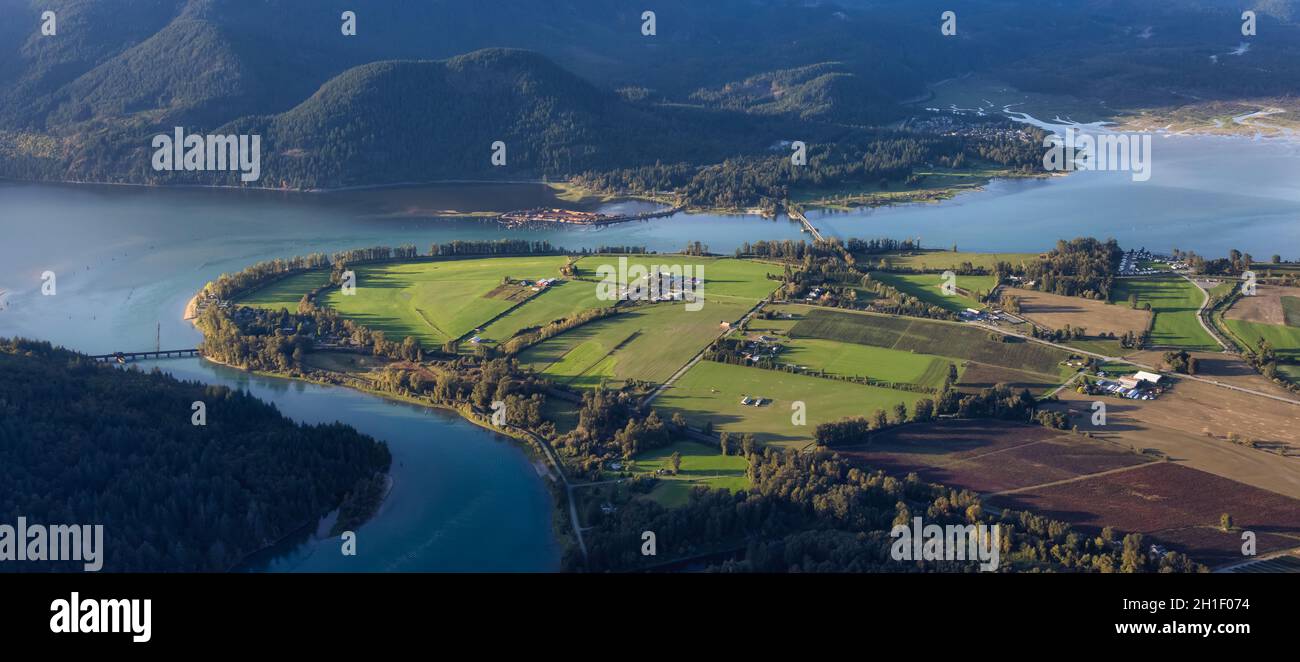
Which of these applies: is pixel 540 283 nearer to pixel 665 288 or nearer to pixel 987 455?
pixel 665 288

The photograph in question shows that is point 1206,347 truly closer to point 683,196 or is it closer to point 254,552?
point 254,552

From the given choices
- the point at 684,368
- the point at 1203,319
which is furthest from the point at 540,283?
the point at 1203,319

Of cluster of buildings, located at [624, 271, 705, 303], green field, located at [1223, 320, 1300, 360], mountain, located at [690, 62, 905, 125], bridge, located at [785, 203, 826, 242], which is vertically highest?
mountain, located at [690, 62, 905, 125]

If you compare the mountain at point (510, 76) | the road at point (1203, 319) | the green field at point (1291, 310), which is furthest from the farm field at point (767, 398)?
the mountain at point (510, 76)

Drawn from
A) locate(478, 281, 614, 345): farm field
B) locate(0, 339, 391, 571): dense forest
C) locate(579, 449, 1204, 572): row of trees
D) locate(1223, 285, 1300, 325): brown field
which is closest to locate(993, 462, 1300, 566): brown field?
locate(579, 449, 1204, 572): row of trees

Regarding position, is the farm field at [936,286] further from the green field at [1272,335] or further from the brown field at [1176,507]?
the brown field at [1176,507]

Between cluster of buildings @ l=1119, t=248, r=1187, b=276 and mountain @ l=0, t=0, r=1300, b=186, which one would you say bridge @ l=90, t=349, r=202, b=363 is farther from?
cluster of buildings @ l=1119, t=248, r=1187, b=276

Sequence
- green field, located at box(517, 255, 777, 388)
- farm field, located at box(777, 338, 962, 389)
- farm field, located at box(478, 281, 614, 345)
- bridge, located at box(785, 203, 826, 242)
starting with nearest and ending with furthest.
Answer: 1. farm field, located at box(777, 338, 962, 389)
2. green field, located at box(517, 255, 777, 388)
3. farm field, located at box(478, 281, 614, 345)
4. bridge, located at box(785, 203, 826, 242)
